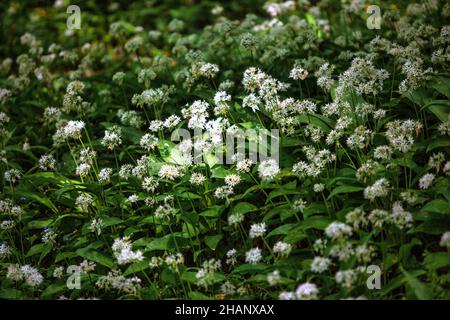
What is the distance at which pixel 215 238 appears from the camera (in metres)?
4.40

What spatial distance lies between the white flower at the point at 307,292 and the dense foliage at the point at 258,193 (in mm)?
10

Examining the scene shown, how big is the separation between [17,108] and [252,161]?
3.76 m

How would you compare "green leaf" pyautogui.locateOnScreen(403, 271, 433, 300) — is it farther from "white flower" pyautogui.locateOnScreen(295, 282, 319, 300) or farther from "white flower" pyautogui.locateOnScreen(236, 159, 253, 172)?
"white flower" pyautogui.locateOnScreen(236, 159, 253, 172)

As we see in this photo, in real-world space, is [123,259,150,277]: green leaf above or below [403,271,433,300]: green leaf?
below

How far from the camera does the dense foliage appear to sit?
12.6 feet

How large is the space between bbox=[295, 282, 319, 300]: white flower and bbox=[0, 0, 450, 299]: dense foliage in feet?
0.03

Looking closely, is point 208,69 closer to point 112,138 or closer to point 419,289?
point 112,138

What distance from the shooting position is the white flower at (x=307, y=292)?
3.39 meters

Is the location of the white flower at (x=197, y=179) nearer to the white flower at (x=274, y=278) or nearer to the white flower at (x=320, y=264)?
the white flower at (x=274, y=278)

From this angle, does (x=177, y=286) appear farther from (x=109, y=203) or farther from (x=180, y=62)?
(x=180, y=62)

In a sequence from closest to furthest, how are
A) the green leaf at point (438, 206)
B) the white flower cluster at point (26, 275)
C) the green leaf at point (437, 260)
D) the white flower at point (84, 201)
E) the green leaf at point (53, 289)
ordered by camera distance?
the green leaf at point (437, 260) → the green leaf at point (438, 206) → the white flower cluster at point (26, 275) → the green leaf at point (53, 289) → the white flower at point (84, 201)

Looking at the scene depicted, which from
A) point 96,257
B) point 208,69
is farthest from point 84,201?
point 208,69

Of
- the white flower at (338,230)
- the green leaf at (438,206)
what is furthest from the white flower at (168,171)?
the green leaf at (438,206)

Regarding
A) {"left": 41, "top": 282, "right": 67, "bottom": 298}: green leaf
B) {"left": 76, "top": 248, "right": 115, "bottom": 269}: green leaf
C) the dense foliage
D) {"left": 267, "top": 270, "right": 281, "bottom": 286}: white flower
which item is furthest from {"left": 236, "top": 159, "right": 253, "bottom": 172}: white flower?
{"left": 41, "top": 282, "right": 67, "bottom": 298}: green leaf
